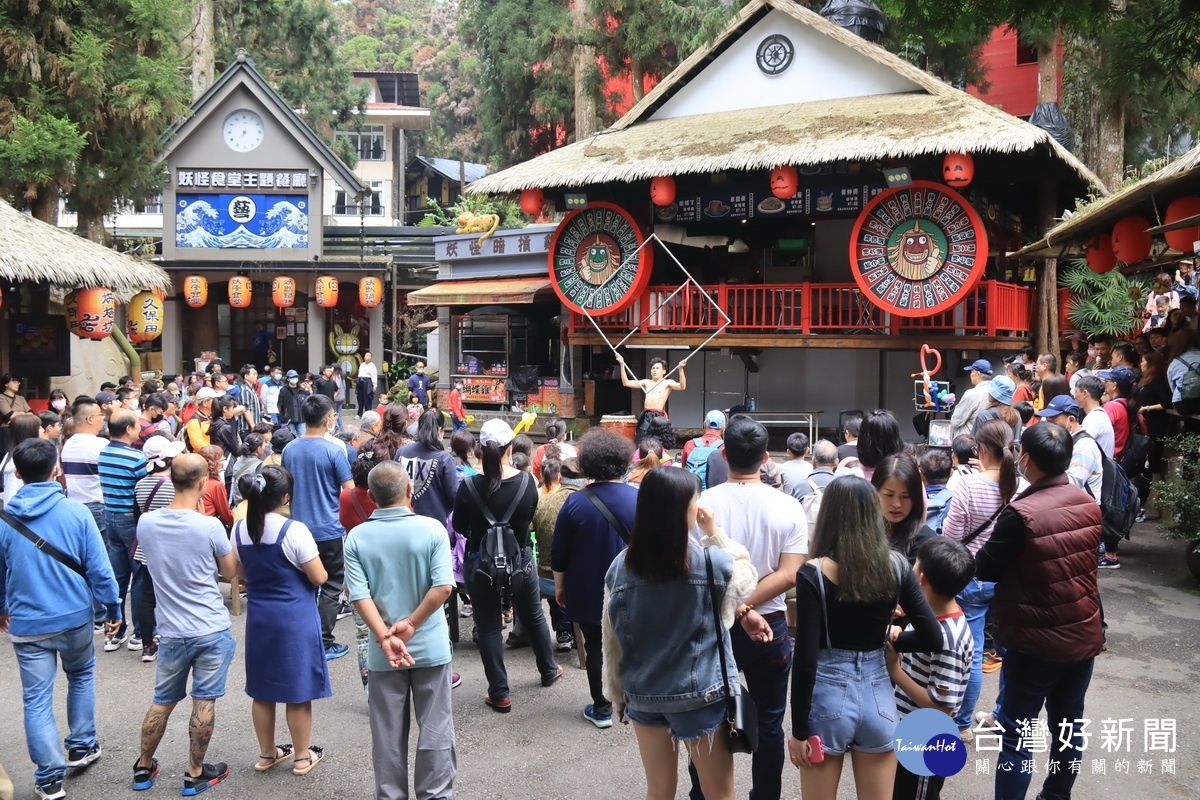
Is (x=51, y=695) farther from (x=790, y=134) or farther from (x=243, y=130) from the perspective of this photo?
(x=243, y=130)

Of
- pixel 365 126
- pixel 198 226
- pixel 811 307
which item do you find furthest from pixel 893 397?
pixel 365 126

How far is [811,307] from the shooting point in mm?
15281

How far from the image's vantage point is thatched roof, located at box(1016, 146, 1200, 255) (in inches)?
337

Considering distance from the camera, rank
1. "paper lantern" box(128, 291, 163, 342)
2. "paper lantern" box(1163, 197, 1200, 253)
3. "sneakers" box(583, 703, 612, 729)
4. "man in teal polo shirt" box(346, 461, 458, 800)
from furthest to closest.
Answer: "paper lantern" box(128, 291, 163, 342)
"paper lantern" box(1163, 197, 1200, 253)
"sneakers" box(583, 703, 612, 729)
"man in teal polo shirt" box(346, 461, 458, 800)

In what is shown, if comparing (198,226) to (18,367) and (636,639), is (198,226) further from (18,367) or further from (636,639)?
(636,639)

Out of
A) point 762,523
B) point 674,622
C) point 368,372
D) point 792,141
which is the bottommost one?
point 674,622

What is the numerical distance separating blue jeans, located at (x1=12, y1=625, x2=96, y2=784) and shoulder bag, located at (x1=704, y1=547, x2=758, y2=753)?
11.0ft

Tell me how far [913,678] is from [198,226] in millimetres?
23795

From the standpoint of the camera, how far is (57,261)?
13125mm

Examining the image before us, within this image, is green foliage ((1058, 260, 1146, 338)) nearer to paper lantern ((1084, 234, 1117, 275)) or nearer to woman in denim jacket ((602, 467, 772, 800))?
paper lantern ((1084, 234, 1117, 275))

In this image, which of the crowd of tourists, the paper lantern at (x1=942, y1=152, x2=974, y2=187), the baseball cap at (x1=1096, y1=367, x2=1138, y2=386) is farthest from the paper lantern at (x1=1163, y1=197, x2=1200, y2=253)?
the paper lantern at (x1=942, y1=152, x2=974, y2=187)

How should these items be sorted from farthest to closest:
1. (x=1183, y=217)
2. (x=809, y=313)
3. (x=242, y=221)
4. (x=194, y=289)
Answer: (x=242, y=221)
(x=194, y=289)
(x=809, y=313)
(x=1183, y=217)

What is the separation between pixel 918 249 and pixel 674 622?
1159 centimetres

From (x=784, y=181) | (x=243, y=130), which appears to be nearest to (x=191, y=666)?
(x=784, y=181)
